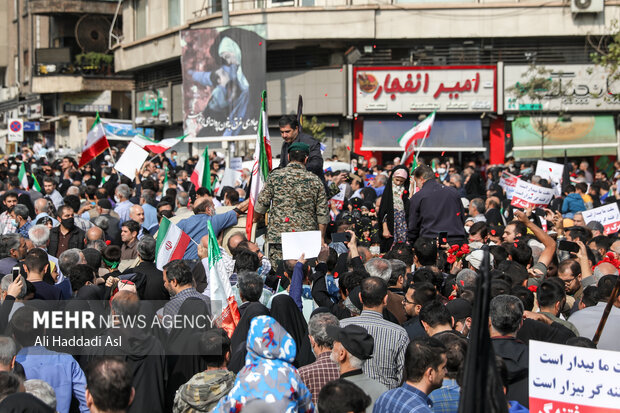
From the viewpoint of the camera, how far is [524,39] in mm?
32250

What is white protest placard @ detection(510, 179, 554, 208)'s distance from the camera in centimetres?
1293

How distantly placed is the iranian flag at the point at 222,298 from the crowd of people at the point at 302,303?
6 centimetres

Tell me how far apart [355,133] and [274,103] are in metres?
3.16

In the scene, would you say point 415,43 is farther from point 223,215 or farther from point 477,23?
point 223,215

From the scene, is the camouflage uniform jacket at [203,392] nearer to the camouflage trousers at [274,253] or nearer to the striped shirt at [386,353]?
the striped shirt at [386,353]

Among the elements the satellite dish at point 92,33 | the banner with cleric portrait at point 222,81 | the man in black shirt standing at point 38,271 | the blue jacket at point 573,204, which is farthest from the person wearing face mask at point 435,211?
the satellite dish at point 92,33

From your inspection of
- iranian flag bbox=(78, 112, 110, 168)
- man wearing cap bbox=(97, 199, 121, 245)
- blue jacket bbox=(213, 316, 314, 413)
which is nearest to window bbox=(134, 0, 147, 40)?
iranian flag bbox=(78, 112, 110, 168)

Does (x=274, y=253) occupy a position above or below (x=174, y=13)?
below

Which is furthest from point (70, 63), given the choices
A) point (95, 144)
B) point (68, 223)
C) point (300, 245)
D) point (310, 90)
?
point (300, 245)

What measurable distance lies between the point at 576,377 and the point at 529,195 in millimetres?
8429

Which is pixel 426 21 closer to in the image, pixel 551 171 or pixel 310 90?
pixel 310 90

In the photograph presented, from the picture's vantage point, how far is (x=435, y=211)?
9.89 m

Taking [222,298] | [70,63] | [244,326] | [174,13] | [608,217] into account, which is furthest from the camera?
[70,63]

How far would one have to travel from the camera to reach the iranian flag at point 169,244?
881 centimetres
